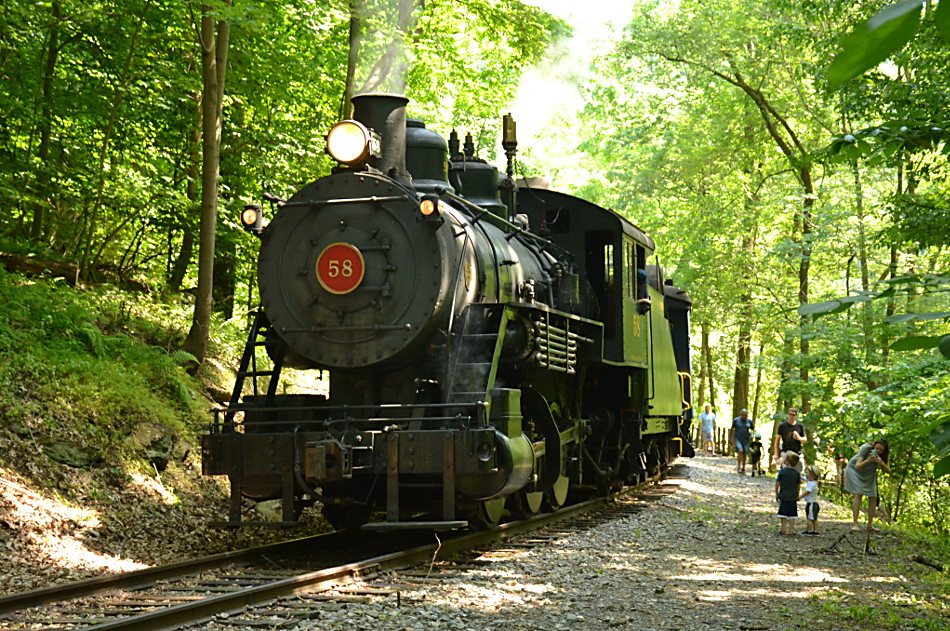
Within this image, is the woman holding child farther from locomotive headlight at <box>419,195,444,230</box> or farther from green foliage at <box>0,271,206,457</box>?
green foliage at <box>0,271,206,457</box>

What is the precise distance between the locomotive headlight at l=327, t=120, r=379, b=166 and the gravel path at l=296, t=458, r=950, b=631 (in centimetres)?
372

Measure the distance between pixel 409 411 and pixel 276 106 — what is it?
9885 mm

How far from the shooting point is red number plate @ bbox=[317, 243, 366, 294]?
8.21 metres

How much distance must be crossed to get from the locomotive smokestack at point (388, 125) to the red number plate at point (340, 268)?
0.97m

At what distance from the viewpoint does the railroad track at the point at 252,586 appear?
5348 mm

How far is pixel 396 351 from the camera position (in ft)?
26.5

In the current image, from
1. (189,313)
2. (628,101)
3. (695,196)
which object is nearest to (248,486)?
(189,313)

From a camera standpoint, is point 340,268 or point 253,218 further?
point 253,218

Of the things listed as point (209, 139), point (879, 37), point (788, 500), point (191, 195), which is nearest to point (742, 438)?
point (788, 500)

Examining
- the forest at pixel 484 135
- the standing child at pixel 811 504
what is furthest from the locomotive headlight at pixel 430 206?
the standing child at pixel 811 504

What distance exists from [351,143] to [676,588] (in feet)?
15.3

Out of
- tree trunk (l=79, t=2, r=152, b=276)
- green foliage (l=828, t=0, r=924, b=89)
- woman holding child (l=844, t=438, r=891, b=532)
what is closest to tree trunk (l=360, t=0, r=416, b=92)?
tree trunk (l=79, t=2, r=152, b=276)

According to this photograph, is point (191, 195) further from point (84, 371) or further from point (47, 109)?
point (84, 371)

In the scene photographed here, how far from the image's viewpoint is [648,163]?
30.4 meters
